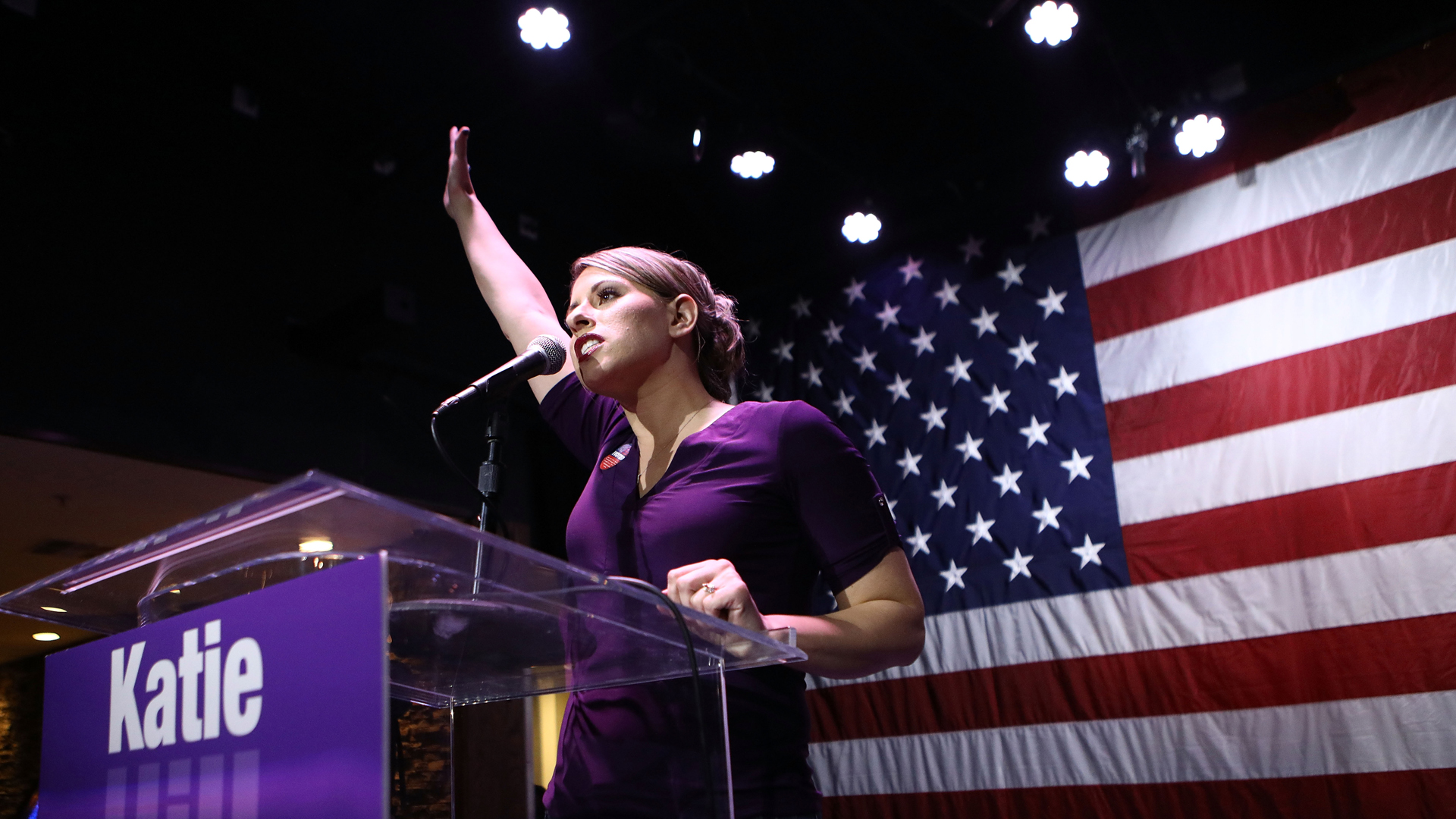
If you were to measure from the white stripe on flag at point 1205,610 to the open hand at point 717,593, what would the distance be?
9.25ft

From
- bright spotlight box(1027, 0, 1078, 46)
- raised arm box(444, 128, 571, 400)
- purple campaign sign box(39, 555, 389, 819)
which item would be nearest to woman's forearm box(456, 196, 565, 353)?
raised arm box(444, 128, 571, 400)

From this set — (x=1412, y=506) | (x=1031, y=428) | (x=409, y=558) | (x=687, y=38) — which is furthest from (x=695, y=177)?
(x=409, y=558)

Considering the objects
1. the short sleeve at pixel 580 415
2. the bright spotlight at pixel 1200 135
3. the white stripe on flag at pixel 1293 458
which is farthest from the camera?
the bright spotlight at pixel 1200 135

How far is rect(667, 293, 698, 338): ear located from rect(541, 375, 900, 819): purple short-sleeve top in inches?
8.0

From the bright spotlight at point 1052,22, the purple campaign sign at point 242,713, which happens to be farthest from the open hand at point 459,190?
the bright spotlight at point 1052,22

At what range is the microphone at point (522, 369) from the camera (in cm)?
130

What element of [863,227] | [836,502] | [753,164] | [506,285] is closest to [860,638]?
[836,502]

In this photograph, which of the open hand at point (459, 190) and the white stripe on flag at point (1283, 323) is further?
the white stripe on flag at point (1283, 323)

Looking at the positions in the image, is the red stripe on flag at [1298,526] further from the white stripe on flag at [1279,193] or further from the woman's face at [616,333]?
the woman's face at [616,333]

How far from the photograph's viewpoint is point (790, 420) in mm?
1284

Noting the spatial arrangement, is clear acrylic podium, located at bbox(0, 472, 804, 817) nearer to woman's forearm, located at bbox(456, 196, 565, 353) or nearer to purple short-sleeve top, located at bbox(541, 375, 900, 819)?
purple short-sleeve top, located at bbox(541, 375, 900, 819)

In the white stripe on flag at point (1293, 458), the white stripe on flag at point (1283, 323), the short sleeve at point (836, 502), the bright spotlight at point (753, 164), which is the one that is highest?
the bright spotlight at point (753, 164)

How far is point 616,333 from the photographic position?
1.45 m

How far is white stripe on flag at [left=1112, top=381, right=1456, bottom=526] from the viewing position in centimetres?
353
